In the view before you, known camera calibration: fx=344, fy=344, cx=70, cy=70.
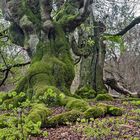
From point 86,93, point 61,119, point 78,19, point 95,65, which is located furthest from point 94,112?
point 95,65

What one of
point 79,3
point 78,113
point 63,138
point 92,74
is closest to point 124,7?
point 92,74

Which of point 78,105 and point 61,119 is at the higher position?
point 78,105

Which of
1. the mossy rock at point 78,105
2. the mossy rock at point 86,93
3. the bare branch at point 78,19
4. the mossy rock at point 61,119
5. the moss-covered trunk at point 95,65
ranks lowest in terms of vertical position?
the mossy rock at point 86,93

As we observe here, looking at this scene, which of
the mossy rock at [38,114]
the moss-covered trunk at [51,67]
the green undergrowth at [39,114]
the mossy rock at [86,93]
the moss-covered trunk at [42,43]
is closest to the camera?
the green undergrowth at [39,114]

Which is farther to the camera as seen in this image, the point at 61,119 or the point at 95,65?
the point at 95,65

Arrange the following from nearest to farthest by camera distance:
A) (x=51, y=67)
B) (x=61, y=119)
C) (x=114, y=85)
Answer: (x=61, y=119) → (x=51, y=67) → (x=114, y=85)

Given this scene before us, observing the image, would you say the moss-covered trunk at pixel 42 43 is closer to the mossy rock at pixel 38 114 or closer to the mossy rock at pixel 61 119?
the mossy rock at pixel 38 114

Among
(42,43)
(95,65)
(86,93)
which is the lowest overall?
(86,93)

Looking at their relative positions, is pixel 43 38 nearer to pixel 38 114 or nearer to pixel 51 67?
pixel 51 67

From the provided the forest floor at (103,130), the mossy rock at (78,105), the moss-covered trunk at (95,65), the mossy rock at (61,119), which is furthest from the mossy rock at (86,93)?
the forest floor at (103,130)

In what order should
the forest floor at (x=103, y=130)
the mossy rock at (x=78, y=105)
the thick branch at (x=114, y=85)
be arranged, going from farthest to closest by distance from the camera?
the thick branch at (x=114, y=85)
the mossy rock at (x=78, y=105)
the forest floor at (x=103, y=130)

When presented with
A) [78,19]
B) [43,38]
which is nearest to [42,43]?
[43,38]

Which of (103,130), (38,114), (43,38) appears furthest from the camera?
(43,38)

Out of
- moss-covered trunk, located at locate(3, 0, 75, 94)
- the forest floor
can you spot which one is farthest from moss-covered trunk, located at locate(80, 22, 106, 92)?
the forest floor
